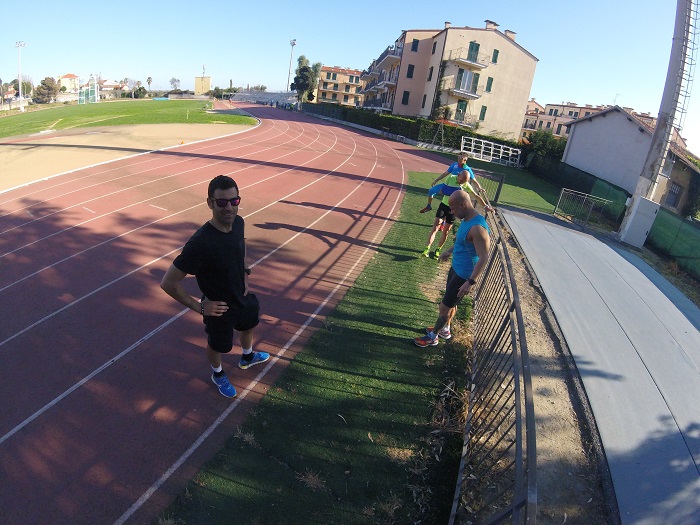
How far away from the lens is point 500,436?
3811mm

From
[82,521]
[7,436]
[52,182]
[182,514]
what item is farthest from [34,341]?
[52,182]

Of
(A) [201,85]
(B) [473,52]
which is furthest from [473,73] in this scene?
(A) [201,85]

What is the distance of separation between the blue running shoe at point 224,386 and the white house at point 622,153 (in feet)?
67.4

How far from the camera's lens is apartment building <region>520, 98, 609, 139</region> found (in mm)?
71238

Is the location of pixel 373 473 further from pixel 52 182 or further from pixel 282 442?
pixel 52 182

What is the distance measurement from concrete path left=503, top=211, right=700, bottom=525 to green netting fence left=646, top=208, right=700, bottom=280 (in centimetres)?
151

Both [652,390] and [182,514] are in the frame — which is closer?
[182,514]

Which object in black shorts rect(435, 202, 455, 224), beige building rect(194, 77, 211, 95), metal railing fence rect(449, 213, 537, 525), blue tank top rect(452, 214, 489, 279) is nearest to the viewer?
metal railing fence rect(449, 213, 537, 525)

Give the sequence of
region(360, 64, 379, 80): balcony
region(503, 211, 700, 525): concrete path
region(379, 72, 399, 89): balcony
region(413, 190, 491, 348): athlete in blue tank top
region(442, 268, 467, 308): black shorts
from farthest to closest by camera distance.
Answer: region(360, 64, 379, 80): balcony → region(379, 72, 399, 89): balcony → region(442, 268, 467, 308): black shorts → region(413, 190, 491, 348): athlete in blue tank top → region(503, 211, 700, 525): concrete path

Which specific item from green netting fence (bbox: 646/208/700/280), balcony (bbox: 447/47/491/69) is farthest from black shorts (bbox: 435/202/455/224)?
balcony (bbox: 447/47/491/69)

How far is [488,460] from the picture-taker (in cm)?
354

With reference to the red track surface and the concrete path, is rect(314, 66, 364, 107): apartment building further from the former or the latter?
the concrete path

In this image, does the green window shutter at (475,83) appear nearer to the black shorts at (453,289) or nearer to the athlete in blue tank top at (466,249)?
the athlete in blue tank top at (466,249)

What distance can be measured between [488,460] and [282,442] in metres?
1.78
